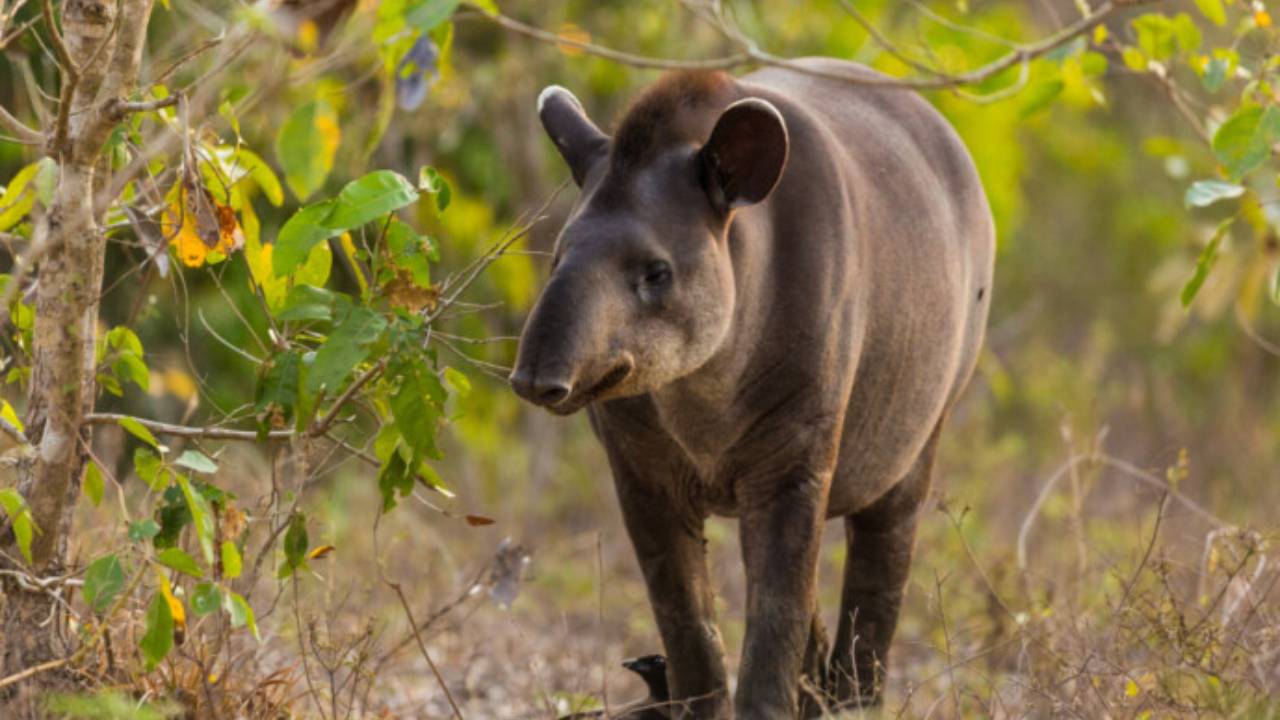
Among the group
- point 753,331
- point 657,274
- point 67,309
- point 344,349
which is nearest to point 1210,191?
point 753,331

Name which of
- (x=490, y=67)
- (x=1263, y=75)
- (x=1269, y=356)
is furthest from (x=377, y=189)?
(x=1269, y=356)

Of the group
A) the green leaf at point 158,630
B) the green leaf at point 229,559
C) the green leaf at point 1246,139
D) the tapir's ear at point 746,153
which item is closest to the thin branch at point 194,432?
the green leaf at point 229,559

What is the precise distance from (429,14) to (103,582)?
1.50m

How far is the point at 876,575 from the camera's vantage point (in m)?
5.79

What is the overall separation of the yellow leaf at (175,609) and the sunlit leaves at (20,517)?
0.29m

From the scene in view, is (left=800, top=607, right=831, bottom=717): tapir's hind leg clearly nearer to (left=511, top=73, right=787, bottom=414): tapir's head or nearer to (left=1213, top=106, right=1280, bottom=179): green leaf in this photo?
(left=511, top=73, right=787, bottom=414): tapir's head

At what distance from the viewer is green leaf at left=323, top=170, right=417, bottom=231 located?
4008 mm

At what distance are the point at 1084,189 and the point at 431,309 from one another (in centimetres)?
1200

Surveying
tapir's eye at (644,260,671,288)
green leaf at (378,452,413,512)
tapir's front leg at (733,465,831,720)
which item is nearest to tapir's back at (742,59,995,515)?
tapir's front leg at (733,465,831,720)

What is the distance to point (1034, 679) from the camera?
475 centimetres

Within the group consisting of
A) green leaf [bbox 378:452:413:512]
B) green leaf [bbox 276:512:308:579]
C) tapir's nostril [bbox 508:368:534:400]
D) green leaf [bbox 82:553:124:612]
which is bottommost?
green leaf [bbox 276:512:308:579]

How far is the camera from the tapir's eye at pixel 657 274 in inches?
174

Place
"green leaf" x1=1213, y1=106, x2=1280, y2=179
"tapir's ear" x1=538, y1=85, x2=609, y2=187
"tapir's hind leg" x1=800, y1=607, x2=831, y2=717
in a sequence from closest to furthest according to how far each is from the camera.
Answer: "green leaf" x1=1213, y1=106, x2=1280, y2=179 < "tapir's ear" x1=538, y1=85, x2=609, y2=187 < "tapir's hind leg" x1=800, y1=607, x2=831, y2=717

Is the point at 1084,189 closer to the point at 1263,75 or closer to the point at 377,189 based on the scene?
the point at 1263,75
